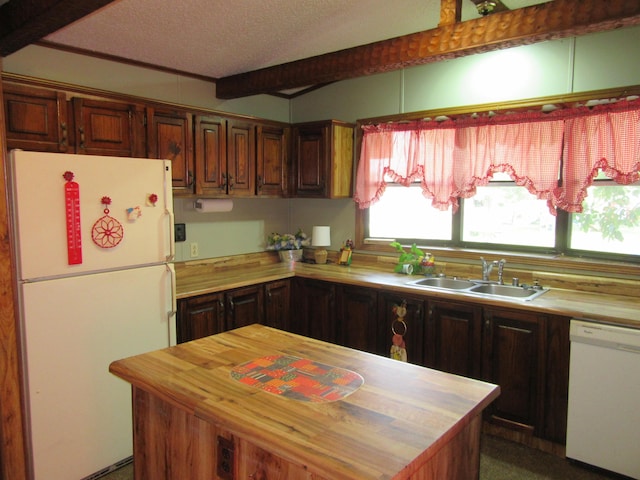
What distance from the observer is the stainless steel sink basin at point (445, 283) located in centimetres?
351

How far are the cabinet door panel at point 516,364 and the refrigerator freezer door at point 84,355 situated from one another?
2043 millimetres

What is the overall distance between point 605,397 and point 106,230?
9.11ft

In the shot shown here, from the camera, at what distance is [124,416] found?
2656mm

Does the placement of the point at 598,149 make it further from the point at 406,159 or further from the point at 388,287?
the point at 388,287

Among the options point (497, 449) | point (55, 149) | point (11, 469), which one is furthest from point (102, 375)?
point (497, 449)

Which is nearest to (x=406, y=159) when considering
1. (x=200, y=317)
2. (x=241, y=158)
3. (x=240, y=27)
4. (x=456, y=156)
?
(x=456, y=156)

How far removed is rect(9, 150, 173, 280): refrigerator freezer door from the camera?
7.26ft

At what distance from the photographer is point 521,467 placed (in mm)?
2686

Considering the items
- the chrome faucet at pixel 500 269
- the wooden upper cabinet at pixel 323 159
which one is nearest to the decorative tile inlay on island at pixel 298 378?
the chrome faucet at pixel 500 269

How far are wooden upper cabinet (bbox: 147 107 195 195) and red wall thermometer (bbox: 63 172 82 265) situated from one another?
86 cm

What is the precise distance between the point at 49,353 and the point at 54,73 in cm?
177

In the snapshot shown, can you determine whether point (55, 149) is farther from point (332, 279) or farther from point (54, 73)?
point (332, 279)

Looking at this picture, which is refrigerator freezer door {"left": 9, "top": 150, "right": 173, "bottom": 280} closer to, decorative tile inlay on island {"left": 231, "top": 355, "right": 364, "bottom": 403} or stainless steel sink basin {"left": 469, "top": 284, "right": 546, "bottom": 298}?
decorative tile inlay on island {"left": 231, "top": 355, "right": 364, "bottom": 403}

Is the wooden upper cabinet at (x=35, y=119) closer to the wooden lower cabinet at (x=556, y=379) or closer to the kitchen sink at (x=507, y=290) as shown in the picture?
the kitchen sink at (x=507, y=290)
